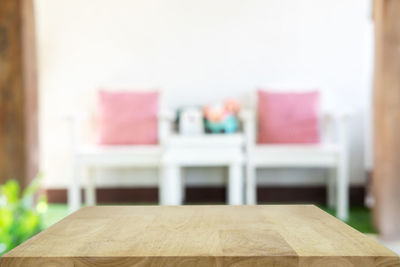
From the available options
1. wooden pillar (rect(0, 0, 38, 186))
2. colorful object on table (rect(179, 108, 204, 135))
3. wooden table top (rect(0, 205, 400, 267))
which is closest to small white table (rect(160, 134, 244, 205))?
colorful object on table (rect(179, 108, 204, 135))

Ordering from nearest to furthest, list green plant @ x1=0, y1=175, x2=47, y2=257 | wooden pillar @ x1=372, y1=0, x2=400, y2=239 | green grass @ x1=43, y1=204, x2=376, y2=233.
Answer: green plant @ x1=0, y1=175, x2=47, y2=257 < wooden pillar @ x1=372, y1=0, x2=400, y2=239 < green grass @ x1=43, y1=204, x2=376, y2=233

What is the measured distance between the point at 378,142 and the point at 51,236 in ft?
6.82

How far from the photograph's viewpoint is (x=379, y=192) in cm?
248

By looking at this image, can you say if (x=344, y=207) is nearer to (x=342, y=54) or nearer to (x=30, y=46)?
(x=342, y=54)

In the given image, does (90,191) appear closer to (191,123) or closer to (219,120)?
(191,123)

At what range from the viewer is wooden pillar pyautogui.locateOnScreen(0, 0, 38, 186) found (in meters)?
2.60

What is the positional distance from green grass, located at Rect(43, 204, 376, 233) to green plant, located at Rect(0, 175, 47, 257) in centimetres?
34

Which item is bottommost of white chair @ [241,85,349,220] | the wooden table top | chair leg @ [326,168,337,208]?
chair leg @ [326,168,337,208]

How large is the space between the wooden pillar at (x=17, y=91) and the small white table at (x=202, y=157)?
2.59ft

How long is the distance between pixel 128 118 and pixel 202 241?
2.69 meters

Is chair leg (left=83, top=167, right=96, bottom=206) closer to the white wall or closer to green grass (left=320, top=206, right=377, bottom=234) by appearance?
the white wall

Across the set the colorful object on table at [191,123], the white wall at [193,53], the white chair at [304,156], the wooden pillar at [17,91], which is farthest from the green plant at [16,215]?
the white chair at [304,156]

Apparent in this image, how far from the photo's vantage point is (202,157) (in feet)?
9.86

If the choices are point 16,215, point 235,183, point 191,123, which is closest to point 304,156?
point 235,183
